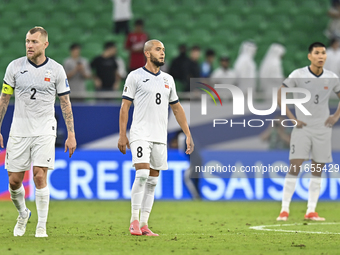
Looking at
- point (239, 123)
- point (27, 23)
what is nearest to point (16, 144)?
point (239, 123)

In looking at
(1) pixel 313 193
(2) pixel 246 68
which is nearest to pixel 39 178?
(1) pixel 313 193

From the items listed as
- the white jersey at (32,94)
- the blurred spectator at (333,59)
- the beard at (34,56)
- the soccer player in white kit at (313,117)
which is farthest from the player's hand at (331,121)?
the blurred spectator at (333,59)

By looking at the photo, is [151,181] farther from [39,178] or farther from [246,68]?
[246,68]

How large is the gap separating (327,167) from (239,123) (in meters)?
2.02

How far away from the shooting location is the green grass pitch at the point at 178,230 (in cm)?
618

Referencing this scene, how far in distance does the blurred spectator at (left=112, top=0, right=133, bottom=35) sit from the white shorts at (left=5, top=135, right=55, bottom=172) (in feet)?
31.3

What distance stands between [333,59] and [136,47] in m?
4.65

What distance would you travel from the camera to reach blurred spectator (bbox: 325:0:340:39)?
1617cm

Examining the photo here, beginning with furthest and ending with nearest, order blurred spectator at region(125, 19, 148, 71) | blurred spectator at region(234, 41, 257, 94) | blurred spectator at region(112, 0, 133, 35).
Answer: blurred spectator at region(112, 0, 133, 35)
blurred spectator at region(125, 19, 148, 71)
blurred spectator at region(234, 41, 257, 94)

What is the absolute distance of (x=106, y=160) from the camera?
40.5ft

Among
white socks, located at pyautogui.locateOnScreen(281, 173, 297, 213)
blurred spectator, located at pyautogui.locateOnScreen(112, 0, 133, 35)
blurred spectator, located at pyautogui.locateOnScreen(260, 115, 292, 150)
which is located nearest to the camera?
white socks, located at pyautogui.locateOnScreen(281, 173, 297, 213)

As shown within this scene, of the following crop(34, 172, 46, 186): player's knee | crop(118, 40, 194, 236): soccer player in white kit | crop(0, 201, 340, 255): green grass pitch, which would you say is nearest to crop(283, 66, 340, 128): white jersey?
crop(0, 201, 340, 255): green grass pitch

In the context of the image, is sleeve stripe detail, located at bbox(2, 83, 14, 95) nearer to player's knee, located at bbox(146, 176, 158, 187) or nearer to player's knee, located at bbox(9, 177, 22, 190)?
player's knee, located at bbox(9, 177, 22, 190)

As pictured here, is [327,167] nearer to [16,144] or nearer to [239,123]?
[239,123]
